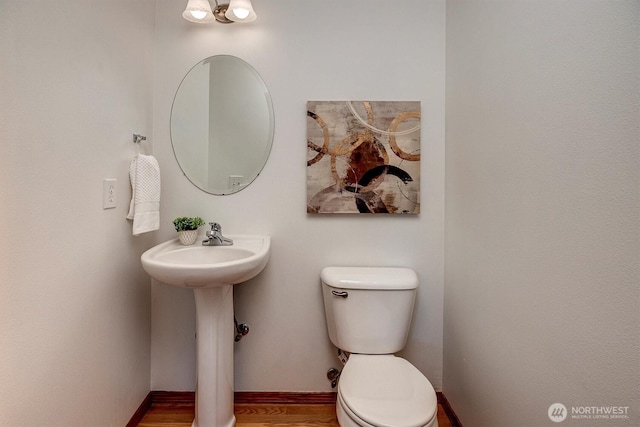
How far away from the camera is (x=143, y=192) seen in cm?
141

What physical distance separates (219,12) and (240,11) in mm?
142

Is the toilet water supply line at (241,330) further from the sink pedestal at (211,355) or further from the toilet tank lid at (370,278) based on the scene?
the toilet tank lid at (370,278)

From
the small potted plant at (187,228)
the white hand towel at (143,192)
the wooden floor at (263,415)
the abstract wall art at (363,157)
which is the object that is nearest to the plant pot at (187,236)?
the small potted plant at (187,228)

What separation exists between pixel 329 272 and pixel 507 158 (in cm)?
90

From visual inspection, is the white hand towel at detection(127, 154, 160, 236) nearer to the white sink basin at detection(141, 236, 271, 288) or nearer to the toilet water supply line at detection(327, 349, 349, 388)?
the white sink basin at detection(141, 236, 271, 288)

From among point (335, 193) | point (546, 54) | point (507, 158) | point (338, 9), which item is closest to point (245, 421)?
point (335, 193)

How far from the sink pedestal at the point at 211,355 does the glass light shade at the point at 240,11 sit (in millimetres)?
1275

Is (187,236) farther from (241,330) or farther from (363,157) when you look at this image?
(363,157)

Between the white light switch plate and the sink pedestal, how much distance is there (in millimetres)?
502

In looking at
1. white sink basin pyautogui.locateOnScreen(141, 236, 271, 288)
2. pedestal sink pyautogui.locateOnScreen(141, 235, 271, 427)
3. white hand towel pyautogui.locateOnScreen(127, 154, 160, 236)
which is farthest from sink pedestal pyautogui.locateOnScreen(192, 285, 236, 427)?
white hand towel pyautogui.locateOnScreen(127, 154, 160, 236)

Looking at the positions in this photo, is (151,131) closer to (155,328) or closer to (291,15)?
(291,15)

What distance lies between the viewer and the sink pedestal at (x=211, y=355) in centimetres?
137

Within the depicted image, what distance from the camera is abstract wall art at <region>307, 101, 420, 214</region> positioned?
161cm

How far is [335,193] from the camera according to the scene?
Result: 63.8 inches
